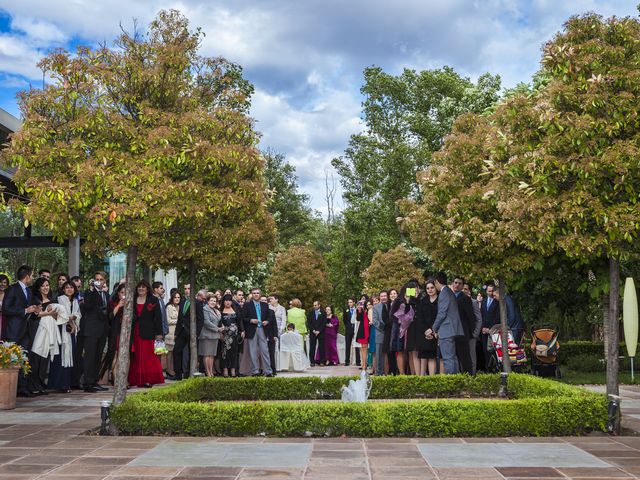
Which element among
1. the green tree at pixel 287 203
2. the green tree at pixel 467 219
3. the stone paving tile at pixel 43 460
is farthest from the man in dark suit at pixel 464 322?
the green tree at pixel 287 203

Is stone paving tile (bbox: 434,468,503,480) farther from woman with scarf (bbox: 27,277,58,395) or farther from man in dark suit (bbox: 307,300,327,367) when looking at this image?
man in dark suit (bbox: 307,300,327,367)

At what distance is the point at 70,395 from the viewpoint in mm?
12078

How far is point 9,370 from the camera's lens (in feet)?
32.6

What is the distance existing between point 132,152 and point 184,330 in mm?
7460

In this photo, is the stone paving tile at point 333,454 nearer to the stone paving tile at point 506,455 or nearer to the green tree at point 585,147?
the stone paving tile at point 506,455

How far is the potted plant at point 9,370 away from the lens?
9891 mm

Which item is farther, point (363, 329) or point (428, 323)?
point (363, 329)

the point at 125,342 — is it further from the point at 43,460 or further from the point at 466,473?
the point at 466,473

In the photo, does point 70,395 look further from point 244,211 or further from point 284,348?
point 284,348

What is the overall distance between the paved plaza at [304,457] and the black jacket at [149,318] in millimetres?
4312

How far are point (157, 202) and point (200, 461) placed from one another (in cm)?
313

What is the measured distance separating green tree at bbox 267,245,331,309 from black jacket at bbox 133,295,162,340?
27874mm

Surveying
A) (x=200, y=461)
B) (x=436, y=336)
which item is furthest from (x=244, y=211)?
(x=436, y=336)

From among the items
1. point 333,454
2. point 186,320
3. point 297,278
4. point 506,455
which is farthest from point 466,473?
point 297,278
